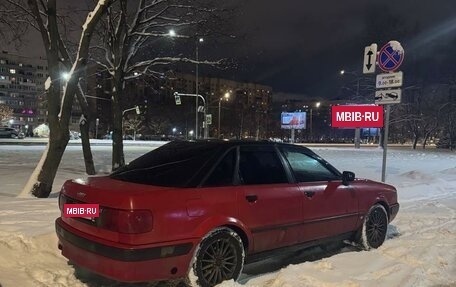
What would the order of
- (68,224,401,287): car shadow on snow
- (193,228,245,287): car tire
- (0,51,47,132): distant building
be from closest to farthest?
(193,228,245,287): car tire
(68,224,401,287): car shadow on snow
(0,51,47,132): distant building

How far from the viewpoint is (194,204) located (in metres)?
4.39

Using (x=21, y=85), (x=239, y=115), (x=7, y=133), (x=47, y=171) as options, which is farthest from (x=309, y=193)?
(x=21, y=85)

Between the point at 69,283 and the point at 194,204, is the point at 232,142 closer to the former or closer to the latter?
the point at 194,204

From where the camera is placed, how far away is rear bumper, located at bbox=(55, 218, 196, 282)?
13.2ft

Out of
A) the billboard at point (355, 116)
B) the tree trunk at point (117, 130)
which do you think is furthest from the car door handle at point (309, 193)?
the billboard at point (355, 116)

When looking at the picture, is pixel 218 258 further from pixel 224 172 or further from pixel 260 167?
pixel 260 167

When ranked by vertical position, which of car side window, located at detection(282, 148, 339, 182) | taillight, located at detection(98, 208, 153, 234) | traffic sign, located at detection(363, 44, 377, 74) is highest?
traffic sign, located at detection(363, 44, 377, 74)

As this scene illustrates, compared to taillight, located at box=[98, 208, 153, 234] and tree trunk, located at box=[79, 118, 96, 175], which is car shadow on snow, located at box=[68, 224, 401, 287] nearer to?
taillight, located at box=[98, 208, 153, 234]

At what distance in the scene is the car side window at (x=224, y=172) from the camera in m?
4.71

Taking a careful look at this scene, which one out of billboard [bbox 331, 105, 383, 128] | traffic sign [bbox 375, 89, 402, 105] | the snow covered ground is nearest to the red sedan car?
the snow covered ground

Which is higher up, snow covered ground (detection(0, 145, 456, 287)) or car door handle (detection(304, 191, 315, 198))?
car door handle (detection(304, 191, 315, 198))

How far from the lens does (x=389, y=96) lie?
35.5 feet

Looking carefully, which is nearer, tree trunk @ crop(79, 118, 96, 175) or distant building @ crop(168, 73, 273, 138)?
tree trunk @ crop(79, 118, 96, 175)

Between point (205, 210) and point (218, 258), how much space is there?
52 centimetres
